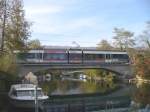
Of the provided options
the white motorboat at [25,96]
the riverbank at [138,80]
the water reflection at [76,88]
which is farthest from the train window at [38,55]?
the white motorboat at [25,96]

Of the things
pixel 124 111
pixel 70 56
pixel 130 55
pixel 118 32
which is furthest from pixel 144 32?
→ pixel 124 111

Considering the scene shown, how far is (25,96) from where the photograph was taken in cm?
4384

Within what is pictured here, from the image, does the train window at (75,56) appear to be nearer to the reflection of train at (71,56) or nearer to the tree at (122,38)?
the reflection of train at (71,56)

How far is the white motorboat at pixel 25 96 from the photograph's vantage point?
1663 inches

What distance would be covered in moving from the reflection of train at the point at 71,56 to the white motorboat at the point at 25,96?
21.6m

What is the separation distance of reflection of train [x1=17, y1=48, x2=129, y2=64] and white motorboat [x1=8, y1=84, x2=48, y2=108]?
2156 cm

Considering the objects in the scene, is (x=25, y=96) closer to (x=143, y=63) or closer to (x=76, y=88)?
(x=76, y=88)

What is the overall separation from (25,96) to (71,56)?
33897 mm

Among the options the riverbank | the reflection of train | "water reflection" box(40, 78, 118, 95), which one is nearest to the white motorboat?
"water reflection" box(40, 78, 118, 95)

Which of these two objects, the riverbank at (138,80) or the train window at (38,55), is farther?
the riverbank at (138,80)

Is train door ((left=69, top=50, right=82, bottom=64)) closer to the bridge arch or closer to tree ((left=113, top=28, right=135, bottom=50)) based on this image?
the bridge arch

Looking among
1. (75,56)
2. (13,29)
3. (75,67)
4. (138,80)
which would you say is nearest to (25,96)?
(13,29)

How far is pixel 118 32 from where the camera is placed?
4003 inches

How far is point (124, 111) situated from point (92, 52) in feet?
143
